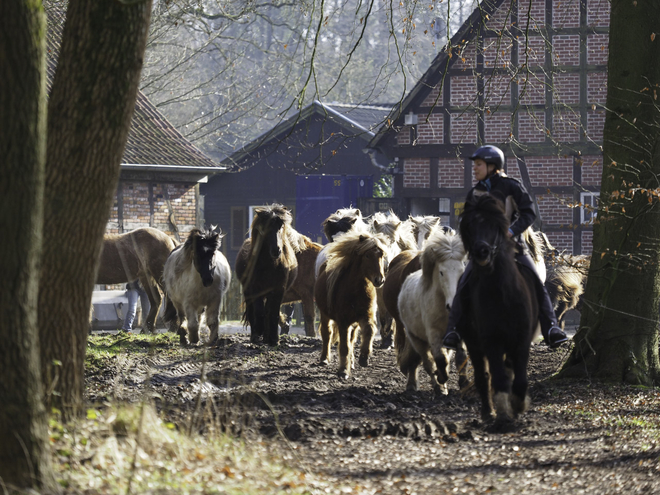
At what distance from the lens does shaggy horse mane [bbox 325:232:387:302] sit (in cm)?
1123

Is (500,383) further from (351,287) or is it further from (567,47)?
(567,47)

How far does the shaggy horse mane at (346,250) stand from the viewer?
1123cm

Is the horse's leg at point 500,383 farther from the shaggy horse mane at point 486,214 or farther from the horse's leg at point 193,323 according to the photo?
the horse's leg at point 193,323

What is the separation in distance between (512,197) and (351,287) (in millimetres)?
3795

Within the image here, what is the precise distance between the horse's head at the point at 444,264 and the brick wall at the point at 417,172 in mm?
17724

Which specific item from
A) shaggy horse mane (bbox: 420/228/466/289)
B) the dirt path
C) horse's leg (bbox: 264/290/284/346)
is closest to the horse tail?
the dirt path

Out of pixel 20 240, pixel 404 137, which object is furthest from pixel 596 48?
pixel 20 240

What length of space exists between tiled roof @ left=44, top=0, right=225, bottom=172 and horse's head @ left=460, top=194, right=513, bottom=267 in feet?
58.4

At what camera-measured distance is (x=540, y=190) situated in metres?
26.3

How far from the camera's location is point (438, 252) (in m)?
8.94

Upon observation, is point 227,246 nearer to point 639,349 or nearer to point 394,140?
point 394,140

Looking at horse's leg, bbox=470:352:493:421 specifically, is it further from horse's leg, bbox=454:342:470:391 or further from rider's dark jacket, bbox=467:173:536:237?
horse's leg, bbox=454:342:470:391

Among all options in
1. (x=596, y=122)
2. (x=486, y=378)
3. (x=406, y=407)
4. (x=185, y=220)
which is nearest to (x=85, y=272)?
(x=486, y=378)

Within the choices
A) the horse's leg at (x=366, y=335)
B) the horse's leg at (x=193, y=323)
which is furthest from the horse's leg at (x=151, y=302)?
the horse's leg at (x=366, y=335)
